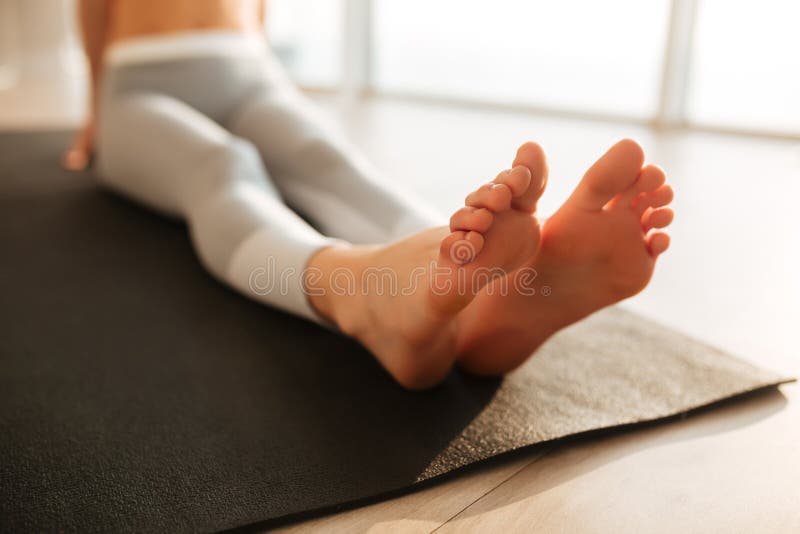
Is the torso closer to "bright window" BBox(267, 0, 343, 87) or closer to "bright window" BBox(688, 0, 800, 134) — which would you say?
"bright window" BBox(688, 0, 800, 134)

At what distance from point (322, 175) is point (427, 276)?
53 centimetres

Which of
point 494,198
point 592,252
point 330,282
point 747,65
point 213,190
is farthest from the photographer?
point 747,65

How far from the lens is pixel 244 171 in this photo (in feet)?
3.74

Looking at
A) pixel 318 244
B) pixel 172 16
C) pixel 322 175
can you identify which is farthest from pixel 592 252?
pixel 172 16

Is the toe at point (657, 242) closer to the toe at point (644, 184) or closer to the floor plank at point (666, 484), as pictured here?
the toe at point (644, 184)

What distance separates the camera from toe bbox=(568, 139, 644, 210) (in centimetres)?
72

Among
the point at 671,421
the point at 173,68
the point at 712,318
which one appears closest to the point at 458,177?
the point at 173,68

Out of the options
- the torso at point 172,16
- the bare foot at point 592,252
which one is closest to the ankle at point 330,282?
the bare foot at point 592,252

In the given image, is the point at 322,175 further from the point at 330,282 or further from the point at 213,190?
A: the point at 330,282

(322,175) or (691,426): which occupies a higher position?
(322,175)

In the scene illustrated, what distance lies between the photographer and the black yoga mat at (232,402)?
677 millimetres

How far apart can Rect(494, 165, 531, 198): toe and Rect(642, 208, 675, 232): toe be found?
0.58 ft

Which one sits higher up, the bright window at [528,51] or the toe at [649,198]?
the toe at [649,198]

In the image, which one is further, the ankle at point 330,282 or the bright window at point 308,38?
the bright window at point 308,38
